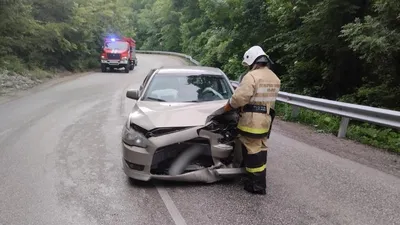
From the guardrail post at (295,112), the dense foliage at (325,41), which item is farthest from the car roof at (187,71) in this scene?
the guardrail post at (295,112)

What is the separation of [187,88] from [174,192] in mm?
2244

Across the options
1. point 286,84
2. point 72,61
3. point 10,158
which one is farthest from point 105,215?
point 72,61

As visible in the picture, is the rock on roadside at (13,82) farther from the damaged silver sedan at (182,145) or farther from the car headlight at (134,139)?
the damaged silver sedan at (182,145)

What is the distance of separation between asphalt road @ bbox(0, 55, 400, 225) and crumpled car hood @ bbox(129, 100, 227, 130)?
85 cm

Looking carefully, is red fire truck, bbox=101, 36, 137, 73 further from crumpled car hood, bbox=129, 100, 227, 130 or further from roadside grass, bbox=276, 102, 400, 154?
crumpled car hood, bbox=129, 100, 227, 130

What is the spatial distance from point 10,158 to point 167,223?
385 cm

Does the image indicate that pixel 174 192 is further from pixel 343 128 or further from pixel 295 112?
pixel 295 112

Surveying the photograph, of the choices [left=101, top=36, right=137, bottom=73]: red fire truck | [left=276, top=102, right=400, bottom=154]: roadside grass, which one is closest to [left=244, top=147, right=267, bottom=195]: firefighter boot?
[left=276, top=102, right=400, bottom=154]: roadside grass

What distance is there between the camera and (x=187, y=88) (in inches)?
264

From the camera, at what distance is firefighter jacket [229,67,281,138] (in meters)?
4.85

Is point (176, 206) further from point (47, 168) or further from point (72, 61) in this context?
point (72, 61)

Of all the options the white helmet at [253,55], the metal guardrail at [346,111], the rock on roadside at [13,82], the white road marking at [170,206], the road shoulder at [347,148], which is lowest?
the rock on roadside at [13,82]

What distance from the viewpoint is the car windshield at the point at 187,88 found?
258 inches

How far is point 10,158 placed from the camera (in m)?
6.61
